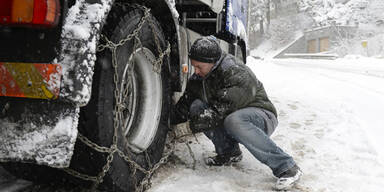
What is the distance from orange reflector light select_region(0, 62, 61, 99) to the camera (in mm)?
1343

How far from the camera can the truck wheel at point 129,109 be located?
1.67m

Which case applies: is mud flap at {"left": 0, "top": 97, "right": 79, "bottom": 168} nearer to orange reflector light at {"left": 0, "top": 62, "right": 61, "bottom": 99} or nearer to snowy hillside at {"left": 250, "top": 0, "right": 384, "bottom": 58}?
orange reflector light at {"left": 0, "top": 62, "right": 61, "bottom": 99}

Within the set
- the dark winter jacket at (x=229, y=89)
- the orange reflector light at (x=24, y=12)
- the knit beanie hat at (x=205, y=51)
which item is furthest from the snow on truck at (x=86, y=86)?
the dark winter jacket at (x=229, y=89)

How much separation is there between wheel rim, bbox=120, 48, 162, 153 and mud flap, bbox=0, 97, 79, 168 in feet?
2.64

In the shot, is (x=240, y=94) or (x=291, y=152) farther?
(x=291, y=152)

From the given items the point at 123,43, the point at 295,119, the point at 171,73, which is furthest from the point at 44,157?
the point at 295,119

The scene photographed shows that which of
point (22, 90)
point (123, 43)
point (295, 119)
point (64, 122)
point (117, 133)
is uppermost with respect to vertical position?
point (123, 43)

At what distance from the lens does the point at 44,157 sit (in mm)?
1400

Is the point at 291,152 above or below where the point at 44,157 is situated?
below

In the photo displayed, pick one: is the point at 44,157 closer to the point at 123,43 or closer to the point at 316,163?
the point at 123,43

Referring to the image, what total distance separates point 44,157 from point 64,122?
0.54 ft

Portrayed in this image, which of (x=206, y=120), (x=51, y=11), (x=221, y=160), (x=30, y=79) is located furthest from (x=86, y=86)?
(x=221, y=160)

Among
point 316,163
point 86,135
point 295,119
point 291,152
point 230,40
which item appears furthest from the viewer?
point 230,40

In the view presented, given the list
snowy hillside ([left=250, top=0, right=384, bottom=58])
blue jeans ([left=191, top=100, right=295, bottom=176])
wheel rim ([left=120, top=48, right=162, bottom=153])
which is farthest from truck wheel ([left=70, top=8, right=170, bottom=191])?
snowy hillside ([left=250, top=0, right=384, bottom=58])
